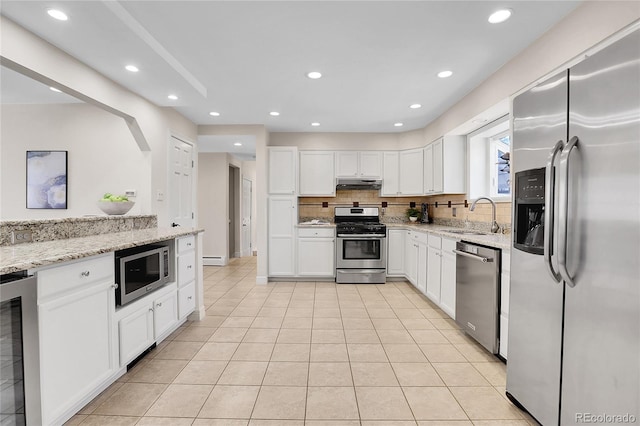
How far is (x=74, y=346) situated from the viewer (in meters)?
1.65

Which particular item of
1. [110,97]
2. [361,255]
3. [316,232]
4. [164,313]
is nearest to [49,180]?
[110,97]

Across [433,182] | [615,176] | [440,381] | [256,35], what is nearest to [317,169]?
Result: [433,182]

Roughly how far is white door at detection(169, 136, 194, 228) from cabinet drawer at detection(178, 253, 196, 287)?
1.13 m

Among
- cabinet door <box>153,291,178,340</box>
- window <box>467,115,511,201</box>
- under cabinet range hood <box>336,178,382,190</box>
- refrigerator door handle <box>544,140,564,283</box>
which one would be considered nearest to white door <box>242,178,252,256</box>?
under cabinet range hood <box>336,178,382,190</box>

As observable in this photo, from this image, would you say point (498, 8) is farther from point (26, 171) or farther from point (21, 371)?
point (26, 171)

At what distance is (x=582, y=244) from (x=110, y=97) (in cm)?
373

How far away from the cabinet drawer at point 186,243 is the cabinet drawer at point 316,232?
6.71 ft

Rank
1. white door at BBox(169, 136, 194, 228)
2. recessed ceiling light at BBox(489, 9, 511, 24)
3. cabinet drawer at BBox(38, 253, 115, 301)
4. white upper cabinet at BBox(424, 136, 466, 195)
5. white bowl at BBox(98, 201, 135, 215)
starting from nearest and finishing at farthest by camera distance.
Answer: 1. cabinet drawer at BBox(38, 253, 115, 301)
2. recessed ceiling light at BBox(489, 9, 511, 24)
3. white bowl at BBox(98, 201, 135, 215)
4. white door at BBox(169, 136, 194, 228)
5. white upper cabinet at BBox(424, 136, 466, 195)

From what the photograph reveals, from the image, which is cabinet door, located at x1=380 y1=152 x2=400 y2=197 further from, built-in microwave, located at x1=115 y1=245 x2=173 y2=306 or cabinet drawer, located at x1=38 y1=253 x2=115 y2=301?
cabinet drawer, located at x1=38 y1=253 x2=115 y2=301

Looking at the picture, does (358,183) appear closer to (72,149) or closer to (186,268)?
(186,268)

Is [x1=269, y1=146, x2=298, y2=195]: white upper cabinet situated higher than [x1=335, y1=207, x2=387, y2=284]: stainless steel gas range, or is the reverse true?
[x1=269, y1=146, x2=298, y2=195]: white upper cabinet

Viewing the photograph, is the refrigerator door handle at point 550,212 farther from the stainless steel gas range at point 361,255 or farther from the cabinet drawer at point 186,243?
the stainless steel gas range at point 361,255

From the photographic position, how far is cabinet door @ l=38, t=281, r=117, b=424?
149 cm

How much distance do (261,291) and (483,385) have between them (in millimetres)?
3062
